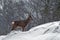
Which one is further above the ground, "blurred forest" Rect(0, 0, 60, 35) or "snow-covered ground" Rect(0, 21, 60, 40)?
"snow-covered ground" Rect(0, 21, 60, 40)

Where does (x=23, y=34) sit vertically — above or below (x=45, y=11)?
above

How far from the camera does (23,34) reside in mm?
A: 4328

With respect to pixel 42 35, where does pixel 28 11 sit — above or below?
below

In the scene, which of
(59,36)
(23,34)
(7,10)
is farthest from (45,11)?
(59,36)

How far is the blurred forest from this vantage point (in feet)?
30.4

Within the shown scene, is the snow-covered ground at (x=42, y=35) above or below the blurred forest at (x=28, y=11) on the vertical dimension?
above

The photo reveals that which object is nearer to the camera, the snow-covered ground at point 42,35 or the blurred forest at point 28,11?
the snow-covered ground at point 42,35

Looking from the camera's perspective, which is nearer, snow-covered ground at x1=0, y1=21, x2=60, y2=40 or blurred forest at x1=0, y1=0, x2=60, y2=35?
snow-covered ground at x1=0, y1=21, x2=60, y2=40

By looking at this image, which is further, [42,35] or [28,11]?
[28,11]

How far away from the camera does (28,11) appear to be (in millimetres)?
9906

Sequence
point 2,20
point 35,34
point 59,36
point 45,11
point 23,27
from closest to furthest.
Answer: point 59,36
point 35,34
point 23,27
point 2,20
point 45,11

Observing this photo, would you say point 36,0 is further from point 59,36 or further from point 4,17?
point 59,36

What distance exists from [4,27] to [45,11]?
260 cm

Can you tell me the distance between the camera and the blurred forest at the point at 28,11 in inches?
365
